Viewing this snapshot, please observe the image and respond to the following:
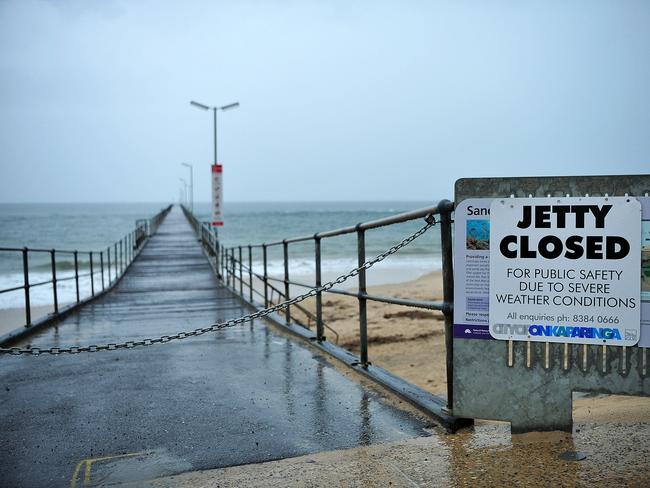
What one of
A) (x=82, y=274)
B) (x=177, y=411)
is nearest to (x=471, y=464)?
(x=177, y=411)

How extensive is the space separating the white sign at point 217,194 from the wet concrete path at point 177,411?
17132 millimetres

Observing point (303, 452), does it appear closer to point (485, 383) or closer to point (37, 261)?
point (485, 383)

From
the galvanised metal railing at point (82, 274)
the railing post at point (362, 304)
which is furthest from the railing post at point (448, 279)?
the galvanised metal railing at point (82, 274)

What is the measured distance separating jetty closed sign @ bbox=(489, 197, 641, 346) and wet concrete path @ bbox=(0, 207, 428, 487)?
3.12ft

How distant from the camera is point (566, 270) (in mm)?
3000

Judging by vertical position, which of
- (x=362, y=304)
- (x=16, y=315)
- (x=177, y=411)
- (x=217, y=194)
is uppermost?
(x=217, y=194)

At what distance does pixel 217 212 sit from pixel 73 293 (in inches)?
253

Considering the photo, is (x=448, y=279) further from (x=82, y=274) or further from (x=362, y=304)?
(x=82, y=274)

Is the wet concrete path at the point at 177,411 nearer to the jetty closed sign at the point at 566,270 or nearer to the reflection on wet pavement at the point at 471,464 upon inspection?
the reflection on wet pavement at the point at 471,464

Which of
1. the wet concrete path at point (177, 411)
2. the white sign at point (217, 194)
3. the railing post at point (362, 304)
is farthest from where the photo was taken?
the white sign at point (217, 194)

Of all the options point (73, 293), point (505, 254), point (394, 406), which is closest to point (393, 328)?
point (394, 406)

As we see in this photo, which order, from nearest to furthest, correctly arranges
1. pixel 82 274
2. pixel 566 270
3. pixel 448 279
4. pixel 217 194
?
pixel 566 270 < pixel 448 279 < pixel 82 274 < pixel 217 194

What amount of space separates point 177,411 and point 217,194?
21087 mm

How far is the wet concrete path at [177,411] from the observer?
3193mm
